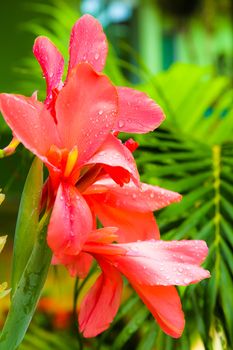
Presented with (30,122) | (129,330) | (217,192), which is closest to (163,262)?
(30,122)

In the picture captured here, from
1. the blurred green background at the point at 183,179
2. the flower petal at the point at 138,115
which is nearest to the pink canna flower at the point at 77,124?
the flower petal at the point at 138,115

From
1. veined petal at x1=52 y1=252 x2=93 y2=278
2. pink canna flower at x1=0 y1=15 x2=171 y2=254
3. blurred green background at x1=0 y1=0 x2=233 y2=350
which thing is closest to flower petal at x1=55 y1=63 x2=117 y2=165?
pink canna flower at x1=0 y1=15 x2=171 y2=254

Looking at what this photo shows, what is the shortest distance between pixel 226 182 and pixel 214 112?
0.40 metres

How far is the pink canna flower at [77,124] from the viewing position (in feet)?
1.22

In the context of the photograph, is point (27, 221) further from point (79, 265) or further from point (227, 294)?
point (227, 294)

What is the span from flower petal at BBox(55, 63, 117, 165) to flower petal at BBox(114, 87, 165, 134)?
0.02 metres

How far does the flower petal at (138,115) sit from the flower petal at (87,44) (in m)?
0.03

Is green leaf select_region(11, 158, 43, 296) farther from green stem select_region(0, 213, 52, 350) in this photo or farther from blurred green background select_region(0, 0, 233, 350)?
blurred green background select_region(0, 0, 233, 350)

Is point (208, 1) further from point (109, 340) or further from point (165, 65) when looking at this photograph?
point (109, 340)

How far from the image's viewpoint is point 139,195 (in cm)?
45

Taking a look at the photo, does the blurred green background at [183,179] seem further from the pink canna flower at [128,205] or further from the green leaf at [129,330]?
the pink canna flower at [128,205]

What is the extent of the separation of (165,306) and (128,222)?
7 cm

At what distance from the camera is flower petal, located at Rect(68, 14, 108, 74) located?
1.36ft

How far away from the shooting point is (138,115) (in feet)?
1.35
